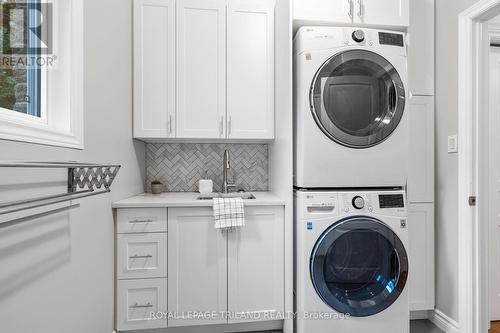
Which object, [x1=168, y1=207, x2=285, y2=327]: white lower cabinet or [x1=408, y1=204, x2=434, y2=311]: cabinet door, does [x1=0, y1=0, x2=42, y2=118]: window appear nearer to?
[x1=168, y1=207, x2=285, y2=327]: white lower cabinet

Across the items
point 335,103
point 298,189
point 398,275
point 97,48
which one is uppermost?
point 97,48

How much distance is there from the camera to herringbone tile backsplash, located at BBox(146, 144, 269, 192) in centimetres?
244

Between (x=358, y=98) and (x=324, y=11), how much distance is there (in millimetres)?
624

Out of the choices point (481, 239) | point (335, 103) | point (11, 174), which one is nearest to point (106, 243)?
point (11, 174)

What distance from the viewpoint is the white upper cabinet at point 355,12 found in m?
1.75

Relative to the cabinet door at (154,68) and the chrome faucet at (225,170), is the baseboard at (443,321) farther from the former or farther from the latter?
the cabinet door at (154,68)

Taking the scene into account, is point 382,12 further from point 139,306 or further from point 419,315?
point 139,306

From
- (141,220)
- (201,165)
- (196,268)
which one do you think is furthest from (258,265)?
(201,165)

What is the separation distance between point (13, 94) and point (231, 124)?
1.40 metres

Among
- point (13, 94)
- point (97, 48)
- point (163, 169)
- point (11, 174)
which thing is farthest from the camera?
point (163, 169)

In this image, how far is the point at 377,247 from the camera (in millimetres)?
1705

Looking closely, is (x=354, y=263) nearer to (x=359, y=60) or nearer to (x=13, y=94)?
(x=359, y=60)

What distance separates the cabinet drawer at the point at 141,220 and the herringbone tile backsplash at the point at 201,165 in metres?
0.68

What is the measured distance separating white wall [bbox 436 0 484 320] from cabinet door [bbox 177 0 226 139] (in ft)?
5.38
